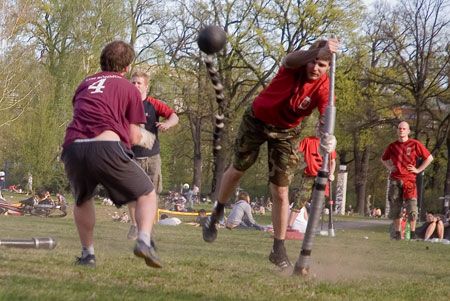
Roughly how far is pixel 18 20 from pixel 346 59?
2036 cm

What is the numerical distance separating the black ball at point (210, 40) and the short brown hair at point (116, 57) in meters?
1.70

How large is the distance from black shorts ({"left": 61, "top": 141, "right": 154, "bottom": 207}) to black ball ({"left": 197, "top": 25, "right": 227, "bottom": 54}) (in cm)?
232

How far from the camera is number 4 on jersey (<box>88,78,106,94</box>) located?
5887mm

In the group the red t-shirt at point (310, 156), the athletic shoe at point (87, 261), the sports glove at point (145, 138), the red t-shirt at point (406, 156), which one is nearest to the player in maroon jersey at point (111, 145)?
the sports glove at point (145, 138)

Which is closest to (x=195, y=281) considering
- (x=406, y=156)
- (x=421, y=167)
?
(x=421, y=167)

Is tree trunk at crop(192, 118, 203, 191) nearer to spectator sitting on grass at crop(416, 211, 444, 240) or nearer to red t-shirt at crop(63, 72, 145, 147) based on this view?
spectator sitting on grass at crop(416, 211, 444, 240)

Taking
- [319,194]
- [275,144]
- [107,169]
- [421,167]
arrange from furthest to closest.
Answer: [421,167], [275,144], [319,194], [107,169]

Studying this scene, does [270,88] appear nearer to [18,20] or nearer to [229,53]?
[18,20]

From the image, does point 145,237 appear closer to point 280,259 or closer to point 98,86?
point 98,86

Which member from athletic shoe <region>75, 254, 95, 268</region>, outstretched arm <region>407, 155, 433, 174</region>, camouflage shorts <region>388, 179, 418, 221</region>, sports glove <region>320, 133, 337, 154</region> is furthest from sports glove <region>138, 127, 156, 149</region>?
camouflage shorts <region>388, 179, 418, 221</region>

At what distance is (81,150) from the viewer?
572 cm

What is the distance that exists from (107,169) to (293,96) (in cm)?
196

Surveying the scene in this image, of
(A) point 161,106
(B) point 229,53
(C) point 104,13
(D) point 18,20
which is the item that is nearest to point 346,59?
(B) point 229,53

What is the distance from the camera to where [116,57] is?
6.16 meters
